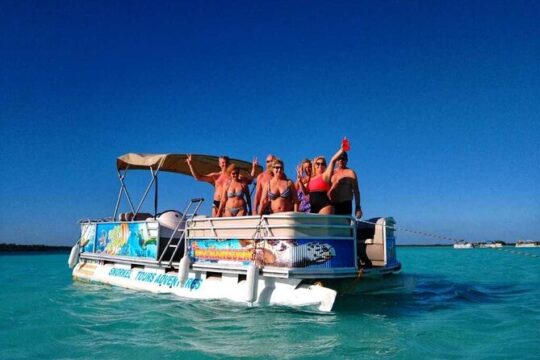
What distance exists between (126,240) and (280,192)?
16.2 ft

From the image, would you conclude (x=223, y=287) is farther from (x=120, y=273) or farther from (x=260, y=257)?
(x=120, y=273)

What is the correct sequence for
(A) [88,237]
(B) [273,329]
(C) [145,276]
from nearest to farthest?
(B) [273,329]
(C) [145,276]
(A) [88,237]

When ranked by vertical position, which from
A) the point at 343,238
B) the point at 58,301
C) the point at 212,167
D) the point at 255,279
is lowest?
the point at 58,301

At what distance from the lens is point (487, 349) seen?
4.70 meters

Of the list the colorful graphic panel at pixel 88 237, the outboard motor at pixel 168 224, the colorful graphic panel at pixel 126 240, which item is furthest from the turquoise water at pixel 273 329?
the colorful graphic panel at pixel 88 237

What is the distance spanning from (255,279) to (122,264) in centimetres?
A: 529

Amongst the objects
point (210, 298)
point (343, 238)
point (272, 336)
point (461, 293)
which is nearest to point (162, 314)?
point (210, 298)

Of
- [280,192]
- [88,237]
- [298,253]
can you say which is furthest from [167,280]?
[88,237]

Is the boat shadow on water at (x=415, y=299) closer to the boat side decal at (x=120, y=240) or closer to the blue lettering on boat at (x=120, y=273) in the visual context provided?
the boat side decal at (x=120, y=240)

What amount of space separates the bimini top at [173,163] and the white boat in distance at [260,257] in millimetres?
36

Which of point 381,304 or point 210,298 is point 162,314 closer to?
point 210,298

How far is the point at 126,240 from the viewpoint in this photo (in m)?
10.3

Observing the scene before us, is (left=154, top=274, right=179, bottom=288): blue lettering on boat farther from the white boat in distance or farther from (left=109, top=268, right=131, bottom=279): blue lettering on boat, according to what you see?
(left=109, top=268, right=131, bottom=279): blue lettering on boat

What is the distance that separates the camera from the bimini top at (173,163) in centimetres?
1005
